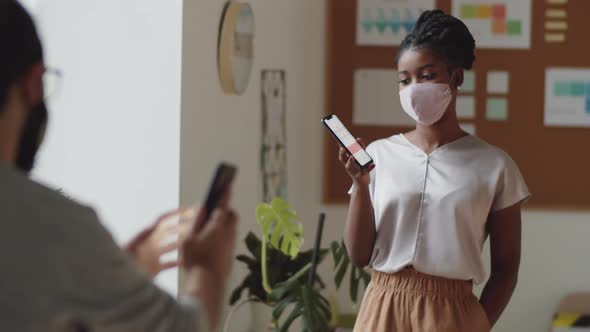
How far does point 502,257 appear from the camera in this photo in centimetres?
193

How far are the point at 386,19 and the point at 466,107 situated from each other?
1.76 feet

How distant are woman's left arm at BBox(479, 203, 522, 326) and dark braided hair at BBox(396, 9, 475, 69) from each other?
334 millimetres

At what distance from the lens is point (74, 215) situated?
38.2 inches

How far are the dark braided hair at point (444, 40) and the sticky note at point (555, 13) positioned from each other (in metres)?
2.31

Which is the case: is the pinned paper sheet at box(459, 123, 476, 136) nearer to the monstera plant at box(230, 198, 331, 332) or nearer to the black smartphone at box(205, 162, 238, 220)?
the monstera plant at box(230, 198, 331, 332)

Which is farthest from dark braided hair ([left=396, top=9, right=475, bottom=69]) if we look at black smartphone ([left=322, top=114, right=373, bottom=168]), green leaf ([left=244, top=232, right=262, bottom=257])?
green leaf ([left=244, top=232, right=262, bottom=257])

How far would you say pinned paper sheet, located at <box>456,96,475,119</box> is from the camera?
4160 mm

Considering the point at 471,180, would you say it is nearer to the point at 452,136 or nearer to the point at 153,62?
the point at 452,136

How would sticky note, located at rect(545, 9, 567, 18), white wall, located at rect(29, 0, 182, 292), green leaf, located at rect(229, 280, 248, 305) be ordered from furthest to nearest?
sticky note, located at rect(545, 9, 567, 18), green leaf, located at rect(229, 280, 248, 305), white wall, located at rect(29, 0, 182, 292)

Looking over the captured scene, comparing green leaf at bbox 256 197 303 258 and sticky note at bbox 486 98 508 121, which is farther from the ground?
sticky note at bbox 486 98 508 121

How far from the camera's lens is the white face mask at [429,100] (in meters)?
1.94

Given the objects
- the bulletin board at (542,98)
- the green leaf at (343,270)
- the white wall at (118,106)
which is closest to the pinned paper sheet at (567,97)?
the bulletin board at (542,98)

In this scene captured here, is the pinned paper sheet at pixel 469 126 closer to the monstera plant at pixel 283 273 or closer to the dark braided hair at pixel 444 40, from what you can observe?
the monstera plant at pixel 283 273

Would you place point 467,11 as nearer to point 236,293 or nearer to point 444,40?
point 236,293
